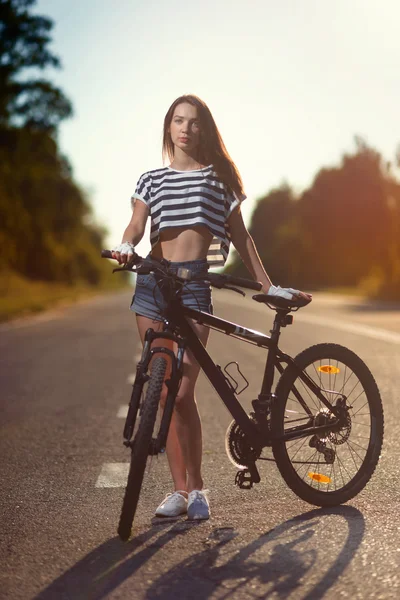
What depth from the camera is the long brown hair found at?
4.83 m

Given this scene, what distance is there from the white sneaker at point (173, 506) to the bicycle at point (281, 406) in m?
0.30

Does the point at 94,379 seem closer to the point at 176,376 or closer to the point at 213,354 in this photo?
the point at 213,354

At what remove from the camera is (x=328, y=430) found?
5066mm

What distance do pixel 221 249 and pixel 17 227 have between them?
49.0 meters

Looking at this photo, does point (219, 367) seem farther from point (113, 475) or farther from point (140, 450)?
point (113, 475)

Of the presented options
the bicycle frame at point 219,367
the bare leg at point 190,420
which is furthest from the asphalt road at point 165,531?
the bicycle frame at point 219,367

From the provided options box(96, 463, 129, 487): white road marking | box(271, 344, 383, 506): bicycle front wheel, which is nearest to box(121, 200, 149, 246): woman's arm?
box(271, 344, 383, 506): bicycle front wheel

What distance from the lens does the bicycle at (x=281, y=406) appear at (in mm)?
4406

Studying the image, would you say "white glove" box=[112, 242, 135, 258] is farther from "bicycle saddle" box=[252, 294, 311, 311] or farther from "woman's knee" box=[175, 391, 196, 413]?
"woman's knee" box=[175, 391, 196, 413]

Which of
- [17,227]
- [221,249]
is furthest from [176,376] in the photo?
[17,227]

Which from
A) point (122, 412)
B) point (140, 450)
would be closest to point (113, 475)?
point (140, 450)

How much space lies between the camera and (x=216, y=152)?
4836 millimetres

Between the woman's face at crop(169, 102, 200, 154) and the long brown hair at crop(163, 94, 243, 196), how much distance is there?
23 mm

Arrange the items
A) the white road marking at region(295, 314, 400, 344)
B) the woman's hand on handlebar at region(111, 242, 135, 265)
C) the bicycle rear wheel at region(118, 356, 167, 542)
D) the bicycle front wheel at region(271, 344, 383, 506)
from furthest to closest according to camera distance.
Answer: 1. the white road marking at region(295, 314, 400, 344)
2. the bicycle front wheel at region(271, 344, 383, 506)
3. the woman's hand on handlebar at region(111, 242, 135, 265)
4. the bicycle rear wheel at region(118, 356, 167, 542)
